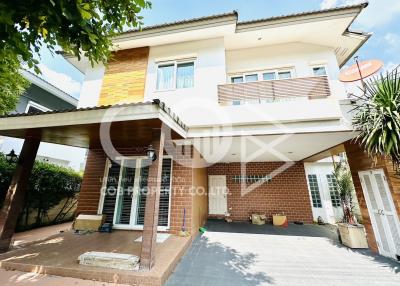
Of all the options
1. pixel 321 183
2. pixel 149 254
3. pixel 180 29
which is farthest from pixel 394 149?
pixel 180 29

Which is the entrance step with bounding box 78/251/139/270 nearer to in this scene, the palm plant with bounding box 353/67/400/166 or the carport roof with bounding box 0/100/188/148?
the carport roof with bounding box 0/100/188/148

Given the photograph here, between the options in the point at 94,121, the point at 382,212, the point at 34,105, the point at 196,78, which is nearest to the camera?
the point at 94,121

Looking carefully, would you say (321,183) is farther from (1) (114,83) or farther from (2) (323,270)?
A: (1) (114,83)

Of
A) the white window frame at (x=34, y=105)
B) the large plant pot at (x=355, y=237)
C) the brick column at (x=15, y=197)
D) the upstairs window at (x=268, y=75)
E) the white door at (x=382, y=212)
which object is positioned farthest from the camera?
the white window frame at (x=34, y=105)

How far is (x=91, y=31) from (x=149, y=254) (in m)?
4.22

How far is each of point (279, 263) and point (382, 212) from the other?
130 inches

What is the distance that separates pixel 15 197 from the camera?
4680mm

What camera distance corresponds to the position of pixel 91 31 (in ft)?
9.88

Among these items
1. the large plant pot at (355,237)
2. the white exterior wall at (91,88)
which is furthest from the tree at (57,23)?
the large plant pot at (355,237)

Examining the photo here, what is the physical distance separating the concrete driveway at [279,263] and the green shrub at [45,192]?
6.49m

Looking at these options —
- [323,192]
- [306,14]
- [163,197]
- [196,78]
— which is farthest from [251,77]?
[323,192]

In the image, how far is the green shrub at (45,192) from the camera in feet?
21.6

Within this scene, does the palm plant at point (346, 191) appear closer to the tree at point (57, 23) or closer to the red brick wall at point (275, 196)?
the red brick wall at point (275, 196)

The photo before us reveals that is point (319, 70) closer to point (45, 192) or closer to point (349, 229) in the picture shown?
point (349, 229)
